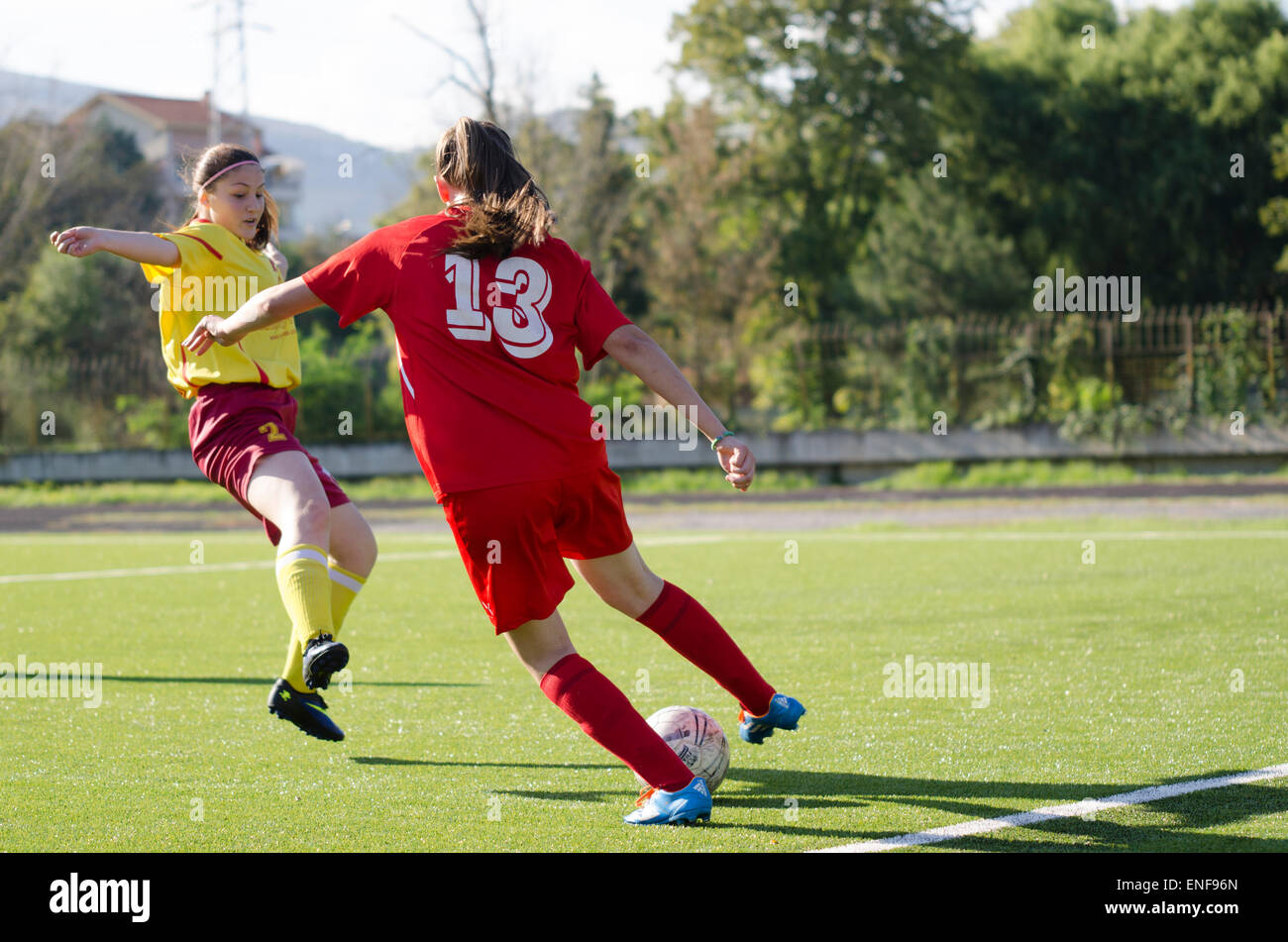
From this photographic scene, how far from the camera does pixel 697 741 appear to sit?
432cm

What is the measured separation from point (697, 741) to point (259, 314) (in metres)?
1.99

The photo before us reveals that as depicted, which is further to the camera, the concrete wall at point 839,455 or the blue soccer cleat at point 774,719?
the concrete wall at point 839,455

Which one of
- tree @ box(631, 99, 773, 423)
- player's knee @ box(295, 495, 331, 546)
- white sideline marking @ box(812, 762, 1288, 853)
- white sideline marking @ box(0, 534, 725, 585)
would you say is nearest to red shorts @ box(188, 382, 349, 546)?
player's knee @ box(295, 495, 331, 546)

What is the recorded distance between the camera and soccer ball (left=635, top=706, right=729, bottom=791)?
14.0 ft

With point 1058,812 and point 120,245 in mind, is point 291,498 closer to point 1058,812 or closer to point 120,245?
point 120,245

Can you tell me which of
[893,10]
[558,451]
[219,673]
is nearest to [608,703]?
[558,451]

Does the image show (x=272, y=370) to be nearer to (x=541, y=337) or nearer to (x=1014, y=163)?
(x=541, y=337)

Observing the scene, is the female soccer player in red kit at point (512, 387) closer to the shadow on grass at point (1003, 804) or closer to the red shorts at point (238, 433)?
the shadow on grass at point (1003, 804)

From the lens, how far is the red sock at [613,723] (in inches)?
150

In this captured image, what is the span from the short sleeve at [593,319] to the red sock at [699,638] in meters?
0.88

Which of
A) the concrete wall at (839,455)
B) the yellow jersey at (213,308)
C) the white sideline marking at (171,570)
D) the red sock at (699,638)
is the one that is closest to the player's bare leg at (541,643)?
the red sock at (699,638)

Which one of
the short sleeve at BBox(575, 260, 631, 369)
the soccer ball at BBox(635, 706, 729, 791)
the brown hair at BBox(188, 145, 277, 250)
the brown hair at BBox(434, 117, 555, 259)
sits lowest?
the soccer ball at BBox(635, 706, 729, 791)

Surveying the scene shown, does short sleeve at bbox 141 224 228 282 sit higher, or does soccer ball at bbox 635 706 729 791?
short sleeve at bbox 141 224 228 282

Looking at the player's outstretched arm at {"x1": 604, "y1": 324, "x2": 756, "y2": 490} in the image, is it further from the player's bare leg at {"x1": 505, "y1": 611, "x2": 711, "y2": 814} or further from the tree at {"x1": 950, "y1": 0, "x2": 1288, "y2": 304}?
the tree at {"x1": 950, "y1": 0, "x2": 1288, "y2": 304}
